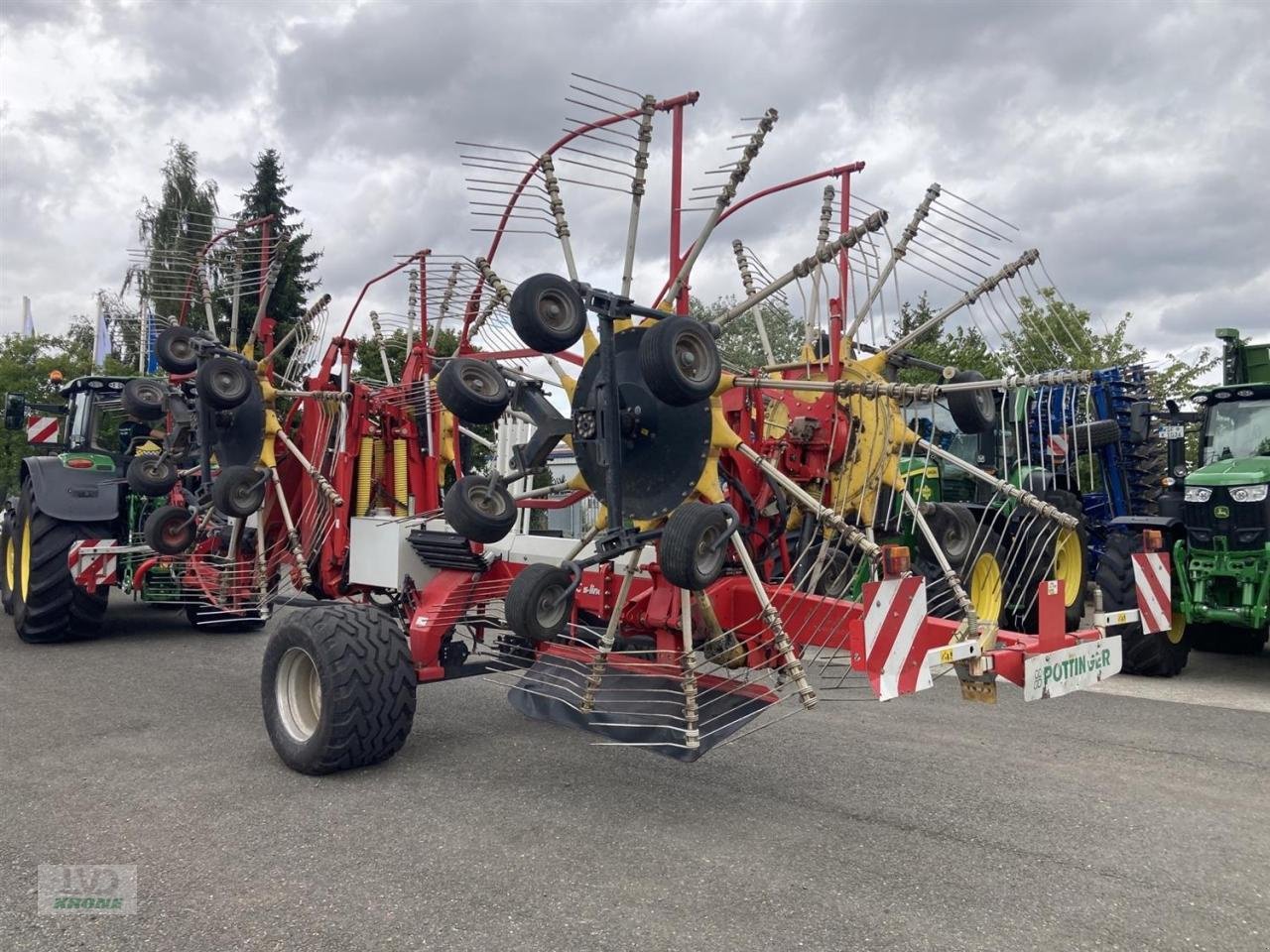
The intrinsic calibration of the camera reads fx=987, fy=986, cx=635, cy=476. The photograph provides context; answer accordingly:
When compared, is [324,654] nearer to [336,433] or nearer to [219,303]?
[336,433]

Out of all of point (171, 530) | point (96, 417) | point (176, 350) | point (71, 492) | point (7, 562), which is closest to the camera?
point (176, 350)

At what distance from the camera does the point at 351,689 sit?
436 centimetres

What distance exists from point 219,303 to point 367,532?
3.12 meters

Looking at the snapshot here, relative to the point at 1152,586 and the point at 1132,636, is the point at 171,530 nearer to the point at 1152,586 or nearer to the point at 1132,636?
the point at 1152,586

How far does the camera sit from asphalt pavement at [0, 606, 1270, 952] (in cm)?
304

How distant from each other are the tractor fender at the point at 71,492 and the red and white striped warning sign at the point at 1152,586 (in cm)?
779

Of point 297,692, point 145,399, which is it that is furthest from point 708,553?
point 145,399

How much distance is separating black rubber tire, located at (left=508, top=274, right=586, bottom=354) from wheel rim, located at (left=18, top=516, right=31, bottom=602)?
257 inches

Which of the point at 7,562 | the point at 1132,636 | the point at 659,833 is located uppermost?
the point at 7,562

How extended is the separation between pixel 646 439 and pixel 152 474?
458 centimetres

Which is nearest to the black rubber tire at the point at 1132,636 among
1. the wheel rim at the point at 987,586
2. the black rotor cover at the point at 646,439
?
the wheel rim at the point at 987,586

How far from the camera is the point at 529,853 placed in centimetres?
361

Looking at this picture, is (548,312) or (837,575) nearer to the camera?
(548,312)

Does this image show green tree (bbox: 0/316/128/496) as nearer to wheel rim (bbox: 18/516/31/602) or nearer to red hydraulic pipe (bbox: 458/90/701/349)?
wheel rim (bbox: 18/516/31/602)
